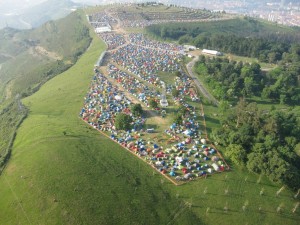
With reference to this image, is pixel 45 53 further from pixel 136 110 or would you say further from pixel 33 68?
pixel 136 110

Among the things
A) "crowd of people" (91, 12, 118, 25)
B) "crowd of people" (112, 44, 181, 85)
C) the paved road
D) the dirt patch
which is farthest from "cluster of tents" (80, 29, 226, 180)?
"crowd of people" (91, 12, 118, 25)

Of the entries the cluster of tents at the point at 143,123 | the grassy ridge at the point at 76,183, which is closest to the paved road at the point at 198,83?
the cluster of tents at the point at 143,123

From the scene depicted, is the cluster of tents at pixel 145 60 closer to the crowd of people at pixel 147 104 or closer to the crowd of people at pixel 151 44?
the crowd of people at pixel 147 104

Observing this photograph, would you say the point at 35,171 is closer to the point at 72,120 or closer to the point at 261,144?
the point at 72,120

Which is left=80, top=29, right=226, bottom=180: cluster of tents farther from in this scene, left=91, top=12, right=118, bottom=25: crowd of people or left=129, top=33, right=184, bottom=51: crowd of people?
left=91, top=12, right=118, bottom=25: crowd of people

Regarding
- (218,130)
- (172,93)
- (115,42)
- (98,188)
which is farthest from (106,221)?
(115,42)

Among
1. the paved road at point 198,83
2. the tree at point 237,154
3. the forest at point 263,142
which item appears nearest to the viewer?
the forest at point 263,142

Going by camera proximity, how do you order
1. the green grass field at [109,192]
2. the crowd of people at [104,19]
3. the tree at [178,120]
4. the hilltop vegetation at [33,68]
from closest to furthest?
the green grass field at [109,192] < the tree at [178,120] < the hilltop vegetation at [33,68] < the crowd of people at [104,19]
